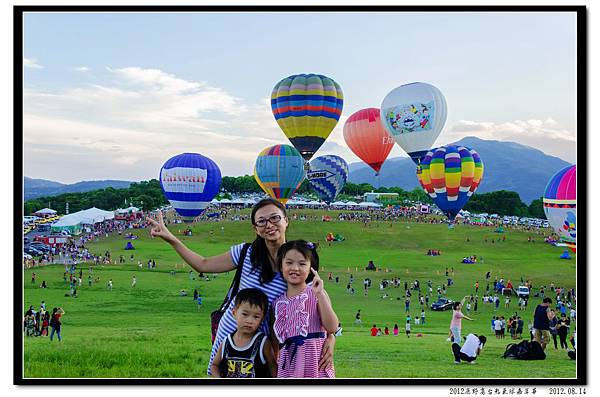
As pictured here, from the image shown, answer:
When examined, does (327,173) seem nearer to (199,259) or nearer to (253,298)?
(199,259)

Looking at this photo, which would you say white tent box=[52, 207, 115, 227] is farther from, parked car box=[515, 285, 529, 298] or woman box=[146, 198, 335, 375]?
woman box=[146, 198, 335, 375]

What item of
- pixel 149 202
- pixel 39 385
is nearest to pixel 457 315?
pixel 39 385

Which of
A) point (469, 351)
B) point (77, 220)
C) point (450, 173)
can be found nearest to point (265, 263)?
point (469, 351)

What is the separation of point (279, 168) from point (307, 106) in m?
5.91

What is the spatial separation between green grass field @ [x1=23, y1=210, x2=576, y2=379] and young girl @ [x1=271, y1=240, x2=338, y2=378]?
8.42 feet

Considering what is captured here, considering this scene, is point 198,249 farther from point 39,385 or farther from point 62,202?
point 39,385

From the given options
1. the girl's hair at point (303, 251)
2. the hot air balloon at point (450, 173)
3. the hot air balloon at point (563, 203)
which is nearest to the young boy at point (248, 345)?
the girl's hair at point (303, 251)

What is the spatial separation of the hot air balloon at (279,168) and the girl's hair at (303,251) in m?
26.7

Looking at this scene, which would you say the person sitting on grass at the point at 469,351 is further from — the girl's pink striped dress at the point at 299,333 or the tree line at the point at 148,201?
the tree line at the point at 148,201

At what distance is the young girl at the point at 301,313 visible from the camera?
143 inches

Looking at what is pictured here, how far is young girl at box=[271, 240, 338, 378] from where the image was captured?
3.62 metres

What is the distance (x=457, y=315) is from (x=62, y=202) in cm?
3848

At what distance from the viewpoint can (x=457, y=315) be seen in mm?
8516

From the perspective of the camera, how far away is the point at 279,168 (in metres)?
30.5
